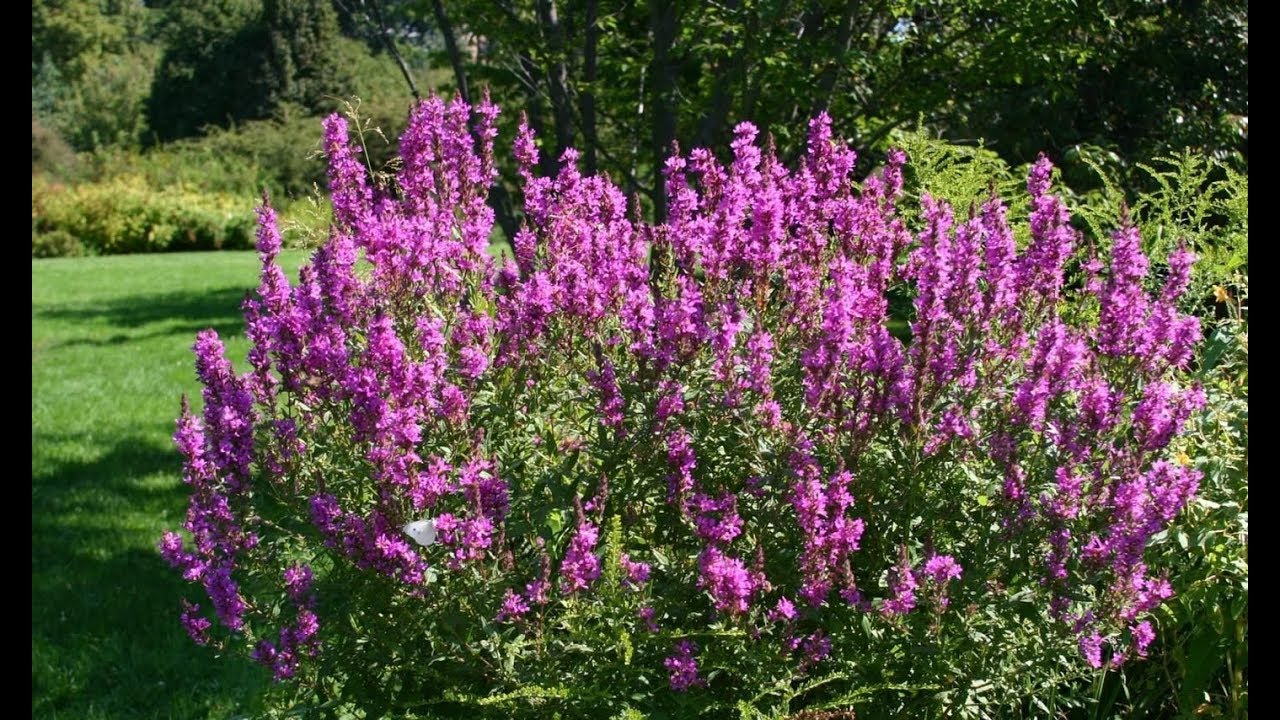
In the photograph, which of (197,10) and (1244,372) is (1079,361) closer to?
(1244,372)

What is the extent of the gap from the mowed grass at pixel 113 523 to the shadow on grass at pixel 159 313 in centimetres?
6

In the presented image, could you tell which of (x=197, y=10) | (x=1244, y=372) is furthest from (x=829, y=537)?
(x=197, y=10)

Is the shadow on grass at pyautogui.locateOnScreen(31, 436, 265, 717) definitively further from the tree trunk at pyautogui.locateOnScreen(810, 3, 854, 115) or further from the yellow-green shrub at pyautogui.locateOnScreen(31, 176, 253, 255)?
the yellow-green shrub at pyautogui.locateOnScreen(31, 176, 253, 255)

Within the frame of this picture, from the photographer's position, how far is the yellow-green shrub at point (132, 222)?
82.7 ft

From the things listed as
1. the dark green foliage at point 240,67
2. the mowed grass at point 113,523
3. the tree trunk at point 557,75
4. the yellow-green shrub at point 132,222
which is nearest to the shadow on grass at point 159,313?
the mowed grass at point 113,523

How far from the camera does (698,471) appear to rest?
3102 millimetres

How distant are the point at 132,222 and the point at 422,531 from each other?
25.0 metres

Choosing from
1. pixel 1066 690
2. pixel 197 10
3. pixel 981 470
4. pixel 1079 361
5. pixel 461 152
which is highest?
pixel 197 10

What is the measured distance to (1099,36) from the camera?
10.3m

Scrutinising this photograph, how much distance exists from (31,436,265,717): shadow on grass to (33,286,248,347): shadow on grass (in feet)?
18.0

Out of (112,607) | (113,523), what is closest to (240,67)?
(113,523)

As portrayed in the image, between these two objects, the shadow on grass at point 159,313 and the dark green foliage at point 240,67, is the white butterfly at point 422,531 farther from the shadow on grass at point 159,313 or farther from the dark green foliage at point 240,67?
the dark green foliage at point 240,67

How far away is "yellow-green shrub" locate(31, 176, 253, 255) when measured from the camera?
25.2m
